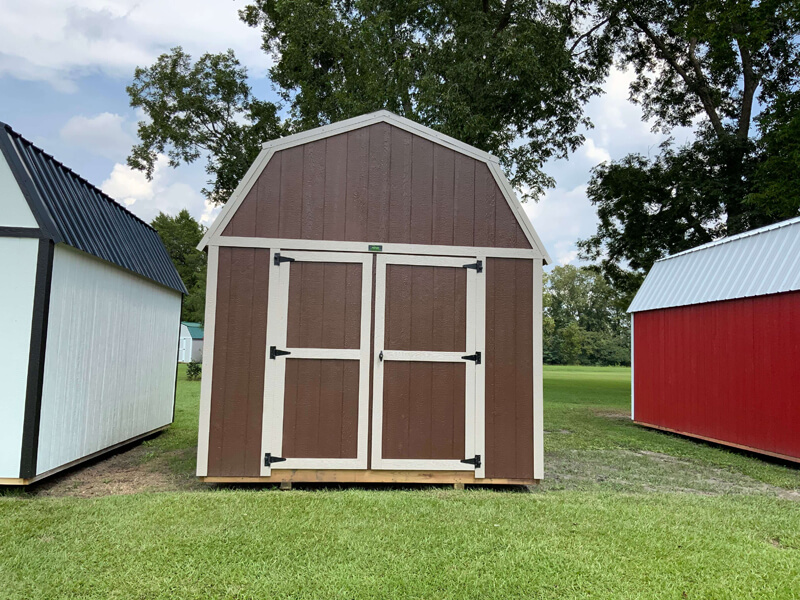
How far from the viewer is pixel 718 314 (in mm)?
9320

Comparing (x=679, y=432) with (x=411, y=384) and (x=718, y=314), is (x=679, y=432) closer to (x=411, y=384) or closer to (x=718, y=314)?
(x=718, y=314)

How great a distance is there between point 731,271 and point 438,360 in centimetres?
641

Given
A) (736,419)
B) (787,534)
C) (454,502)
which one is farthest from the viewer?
(736,419)

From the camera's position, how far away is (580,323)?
5875 cm

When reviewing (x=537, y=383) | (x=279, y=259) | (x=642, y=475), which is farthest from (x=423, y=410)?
(x=642, y=475)

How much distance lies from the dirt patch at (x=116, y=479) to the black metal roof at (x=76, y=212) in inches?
93.1

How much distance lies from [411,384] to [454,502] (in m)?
1.21

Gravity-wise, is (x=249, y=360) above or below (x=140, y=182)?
below

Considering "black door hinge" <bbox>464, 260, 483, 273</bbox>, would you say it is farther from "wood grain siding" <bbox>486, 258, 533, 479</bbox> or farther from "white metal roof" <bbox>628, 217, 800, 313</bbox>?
"white metal roof" <bbox>628, 217, 800, 313</bbox>

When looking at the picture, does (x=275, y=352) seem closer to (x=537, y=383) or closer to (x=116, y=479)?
(x=116, y=479)

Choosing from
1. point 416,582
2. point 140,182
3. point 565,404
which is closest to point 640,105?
point 565,404

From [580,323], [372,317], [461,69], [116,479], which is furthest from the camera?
[580,323]

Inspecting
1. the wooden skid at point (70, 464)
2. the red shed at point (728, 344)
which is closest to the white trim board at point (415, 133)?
the wooden skid at point (70, 464)

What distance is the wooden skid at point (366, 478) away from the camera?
5.38 metres
